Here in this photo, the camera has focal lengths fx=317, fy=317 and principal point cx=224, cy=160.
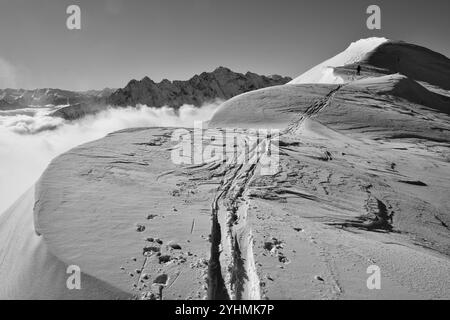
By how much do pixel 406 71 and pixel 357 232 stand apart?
166 feet

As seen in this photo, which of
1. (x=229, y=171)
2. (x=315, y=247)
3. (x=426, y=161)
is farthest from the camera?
(x=426, y=161)

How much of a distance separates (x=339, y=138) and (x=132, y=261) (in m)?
14.4

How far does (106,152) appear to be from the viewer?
1288 cm

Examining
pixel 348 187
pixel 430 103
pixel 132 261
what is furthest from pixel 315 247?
pixel 430 103

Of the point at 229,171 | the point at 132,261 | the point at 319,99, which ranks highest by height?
the point at 319,99
